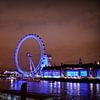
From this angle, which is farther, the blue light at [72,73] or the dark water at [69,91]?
the blue light at [72,73]

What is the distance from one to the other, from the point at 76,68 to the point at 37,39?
30.8m

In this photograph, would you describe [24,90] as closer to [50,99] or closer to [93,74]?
[50,99]

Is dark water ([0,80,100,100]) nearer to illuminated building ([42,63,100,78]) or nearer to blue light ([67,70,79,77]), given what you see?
illuminated building ([42,63,100,78])

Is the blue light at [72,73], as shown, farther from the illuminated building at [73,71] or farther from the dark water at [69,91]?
the dark water at [69,91]

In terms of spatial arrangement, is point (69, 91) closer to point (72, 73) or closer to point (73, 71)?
point (72, 73)

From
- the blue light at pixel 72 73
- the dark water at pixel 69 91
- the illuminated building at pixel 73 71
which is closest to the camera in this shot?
the dark water at pixel 69 91

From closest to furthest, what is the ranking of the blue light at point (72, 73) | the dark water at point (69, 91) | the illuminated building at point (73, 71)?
the dark water at point (69, 91), the illuminated building at point (73, 71), the blue light at point (72, 73)

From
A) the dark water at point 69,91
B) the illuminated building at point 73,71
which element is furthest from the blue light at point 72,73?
the dark water at point 69,91

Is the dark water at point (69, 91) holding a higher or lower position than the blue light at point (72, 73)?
lower

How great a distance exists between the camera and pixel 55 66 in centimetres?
10250

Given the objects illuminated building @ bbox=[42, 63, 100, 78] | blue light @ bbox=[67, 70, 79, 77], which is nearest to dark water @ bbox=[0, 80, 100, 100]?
illuminated building @ bbox=[42, 63, 100, 78]

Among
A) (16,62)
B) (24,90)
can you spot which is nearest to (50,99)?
(24,90)

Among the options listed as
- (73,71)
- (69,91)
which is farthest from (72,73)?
(69,91)

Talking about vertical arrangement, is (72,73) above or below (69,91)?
above
